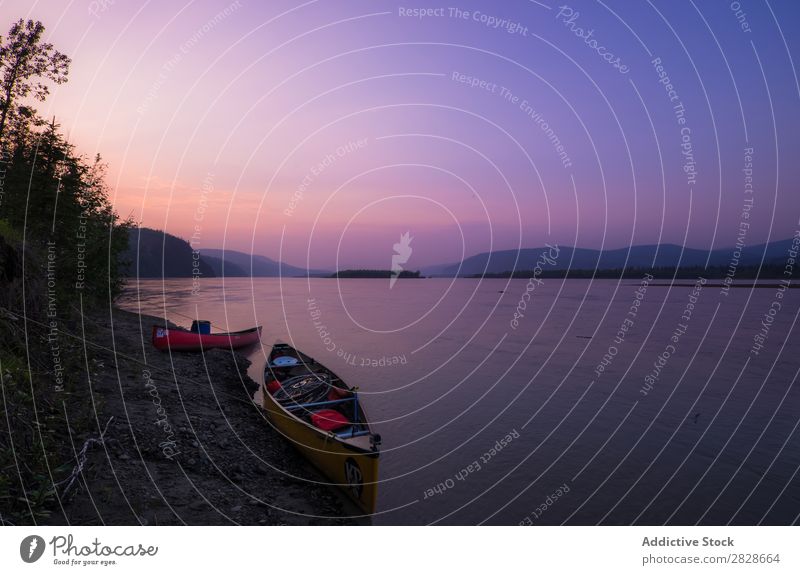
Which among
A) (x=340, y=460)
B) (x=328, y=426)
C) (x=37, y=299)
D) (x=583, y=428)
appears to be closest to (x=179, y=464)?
(x=340, y=460)

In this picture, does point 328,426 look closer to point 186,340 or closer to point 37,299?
point 37,299

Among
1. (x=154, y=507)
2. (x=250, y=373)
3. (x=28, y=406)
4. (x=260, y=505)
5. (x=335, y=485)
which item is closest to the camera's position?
(x=154, y=507)

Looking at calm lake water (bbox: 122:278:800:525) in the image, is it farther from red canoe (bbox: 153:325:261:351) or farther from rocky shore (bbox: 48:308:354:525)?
red canoe (bbox: 153:325:261:351)

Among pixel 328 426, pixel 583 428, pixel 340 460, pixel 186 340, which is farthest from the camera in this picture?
pixel 186 340

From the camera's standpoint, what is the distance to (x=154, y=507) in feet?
30.1

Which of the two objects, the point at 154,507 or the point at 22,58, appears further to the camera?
the point at 22,58

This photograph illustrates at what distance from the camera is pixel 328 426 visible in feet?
49.5

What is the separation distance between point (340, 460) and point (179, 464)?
4.70 m

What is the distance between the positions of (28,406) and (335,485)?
8.61 meters

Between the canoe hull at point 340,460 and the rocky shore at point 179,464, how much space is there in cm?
52

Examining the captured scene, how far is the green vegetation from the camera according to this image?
325 inches

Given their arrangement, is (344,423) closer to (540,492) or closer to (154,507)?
(154,507)

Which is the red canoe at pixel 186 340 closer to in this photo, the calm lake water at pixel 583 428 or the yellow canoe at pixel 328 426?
the calm lake water at pixel 583 428
